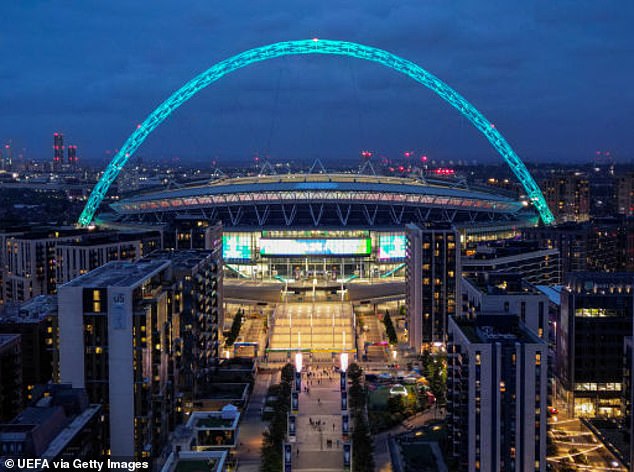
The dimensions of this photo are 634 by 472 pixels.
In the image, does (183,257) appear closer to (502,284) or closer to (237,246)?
(502,284)

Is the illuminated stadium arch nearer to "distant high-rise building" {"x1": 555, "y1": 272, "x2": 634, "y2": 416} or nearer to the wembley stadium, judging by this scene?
the wembley stadium

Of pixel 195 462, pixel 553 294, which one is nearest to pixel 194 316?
pixel 195 462

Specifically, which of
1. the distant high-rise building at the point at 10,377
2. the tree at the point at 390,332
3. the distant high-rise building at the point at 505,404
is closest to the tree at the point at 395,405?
the distant high-rise building at the point at 505,404

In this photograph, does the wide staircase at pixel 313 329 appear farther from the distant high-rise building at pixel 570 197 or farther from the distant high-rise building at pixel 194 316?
the distant high-rise building at pixel 570 197

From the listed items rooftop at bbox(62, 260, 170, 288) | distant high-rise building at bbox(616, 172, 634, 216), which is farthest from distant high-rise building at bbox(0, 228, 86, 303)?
distant high-rise building at bbox(616, 172, 634, 216)

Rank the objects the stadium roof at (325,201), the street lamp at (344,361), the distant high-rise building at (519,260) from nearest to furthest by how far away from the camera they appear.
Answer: the street lamp at (344,361)
the distant high-rise building at (519,260)
the stadium roof at (325,201)

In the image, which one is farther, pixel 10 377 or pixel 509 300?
pixel 509 300
